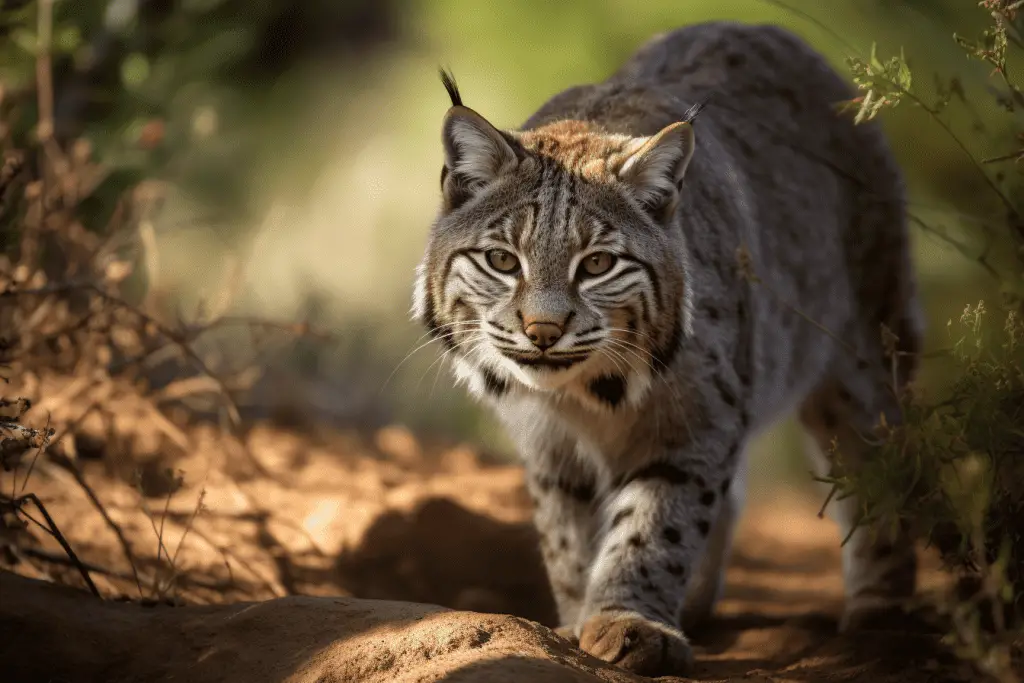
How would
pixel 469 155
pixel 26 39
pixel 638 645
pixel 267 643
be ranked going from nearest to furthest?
pixel 267 643, pixel 638 645, pixel 469 155, pixel 26 39

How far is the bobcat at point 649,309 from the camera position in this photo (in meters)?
3.80

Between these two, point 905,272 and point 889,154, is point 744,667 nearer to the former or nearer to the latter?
point 905,272

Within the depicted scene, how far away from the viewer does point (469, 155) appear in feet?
13.4

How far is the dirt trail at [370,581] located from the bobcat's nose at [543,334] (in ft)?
2.87

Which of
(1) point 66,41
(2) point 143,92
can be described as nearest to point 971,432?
(1) point 66,41

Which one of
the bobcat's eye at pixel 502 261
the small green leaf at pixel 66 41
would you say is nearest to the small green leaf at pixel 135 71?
the small green leaf at pixel 66 41

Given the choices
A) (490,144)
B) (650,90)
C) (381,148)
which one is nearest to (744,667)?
(490,144)

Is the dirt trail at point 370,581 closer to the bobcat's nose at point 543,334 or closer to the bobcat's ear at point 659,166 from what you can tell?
the bobcat's nose at point 543,334

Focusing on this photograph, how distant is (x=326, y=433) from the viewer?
281 inches

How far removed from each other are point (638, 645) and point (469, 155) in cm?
178

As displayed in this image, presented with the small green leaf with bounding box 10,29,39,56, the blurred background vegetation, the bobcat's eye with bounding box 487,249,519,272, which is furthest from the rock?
the small green leaf with bounding box 10,29,39,56

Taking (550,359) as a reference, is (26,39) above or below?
above

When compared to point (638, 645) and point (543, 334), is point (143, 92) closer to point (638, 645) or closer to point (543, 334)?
point (543, 334)

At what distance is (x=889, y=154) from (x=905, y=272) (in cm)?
60
